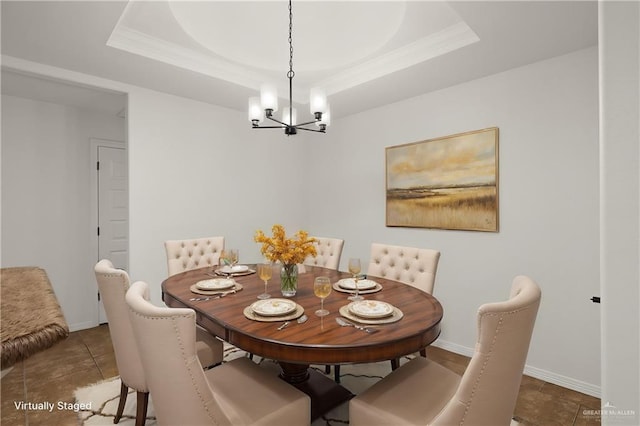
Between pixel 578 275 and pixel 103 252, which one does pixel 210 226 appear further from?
pixel 578 275

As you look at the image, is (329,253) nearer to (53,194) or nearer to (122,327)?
(122,327)

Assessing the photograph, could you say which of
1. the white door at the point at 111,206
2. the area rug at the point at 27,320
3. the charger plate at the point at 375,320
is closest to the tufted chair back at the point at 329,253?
the charger plate at the point at 375,320

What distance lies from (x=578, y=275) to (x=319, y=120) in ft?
7.44

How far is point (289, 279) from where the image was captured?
1873mm

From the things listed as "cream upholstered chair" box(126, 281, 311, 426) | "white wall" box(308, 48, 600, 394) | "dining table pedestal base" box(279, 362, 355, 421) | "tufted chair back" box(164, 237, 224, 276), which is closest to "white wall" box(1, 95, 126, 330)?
"tufted chair back" box(164, 237, 224, 276)

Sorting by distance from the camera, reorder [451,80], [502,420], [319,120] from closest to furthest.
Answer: [502,420] → [319,120] → [451,80]

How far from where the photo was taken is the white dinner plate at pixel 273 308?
1478mm

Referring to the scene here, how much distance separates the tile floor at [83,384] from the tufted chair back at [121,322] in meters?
0.47

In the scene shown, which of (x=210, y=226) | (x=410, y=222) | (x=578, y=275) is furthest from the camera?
(x=210, y=226)

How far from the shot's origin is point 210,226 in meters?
3.67

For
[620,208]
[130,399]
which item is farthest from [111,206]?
[620,208]

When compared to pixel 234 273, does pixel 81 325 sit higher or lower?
lower

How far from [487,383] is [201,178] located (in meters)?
3.30

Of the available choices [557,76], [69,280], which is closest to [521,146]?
[557,76]
